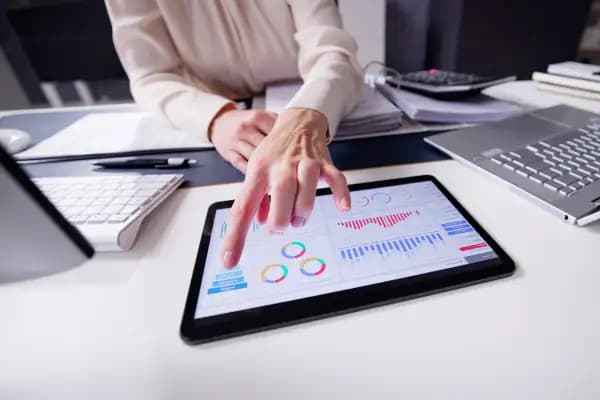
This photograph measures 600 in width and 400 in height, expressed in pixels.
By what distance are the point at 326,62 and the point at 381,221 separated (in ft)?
1.24

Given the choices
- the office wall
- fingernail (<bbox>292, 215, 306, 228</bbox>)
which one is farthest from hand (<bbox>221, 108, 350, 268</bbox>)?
the office wall

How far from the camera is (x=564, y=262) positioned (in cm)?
28

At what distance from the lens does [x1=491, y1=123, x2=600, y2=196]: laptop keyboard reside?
348 millimetres

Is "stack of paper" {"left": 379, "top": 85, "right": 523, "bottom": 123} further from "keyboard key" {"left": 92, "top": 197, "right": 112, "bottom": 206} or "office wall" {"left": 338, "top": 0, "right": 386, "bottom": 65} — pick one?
"office wall" {"left": 338, "top": 0, "right": 386, "bottom": 65}

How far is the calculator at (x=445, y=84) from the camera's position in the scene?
59 centimetres

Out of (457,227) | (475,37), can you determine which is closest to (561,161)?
(457,227)

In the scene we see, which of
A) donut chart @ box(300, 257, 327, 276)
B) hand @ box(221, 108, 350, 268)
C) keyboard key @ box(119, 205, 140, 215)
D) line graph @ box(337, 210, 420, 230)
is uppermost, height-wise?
hand @ box(221, 108, 350, 268)

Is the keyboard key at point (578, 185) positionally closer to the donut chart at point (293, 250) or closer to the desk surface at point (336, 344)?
the desk surface at point (336, 344)

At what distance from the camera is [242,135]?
48cm

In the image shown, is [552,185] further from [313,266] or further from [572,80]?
[572,80]

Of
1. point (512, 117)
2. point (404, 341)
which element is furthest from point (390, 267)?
point (512, 117)

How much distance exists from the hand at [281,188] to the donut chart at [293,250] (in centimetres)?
2

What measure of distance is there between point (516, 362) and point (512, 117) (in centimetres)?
46

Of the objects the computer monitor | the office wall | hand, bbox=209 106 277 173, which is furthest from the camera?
the office wall
